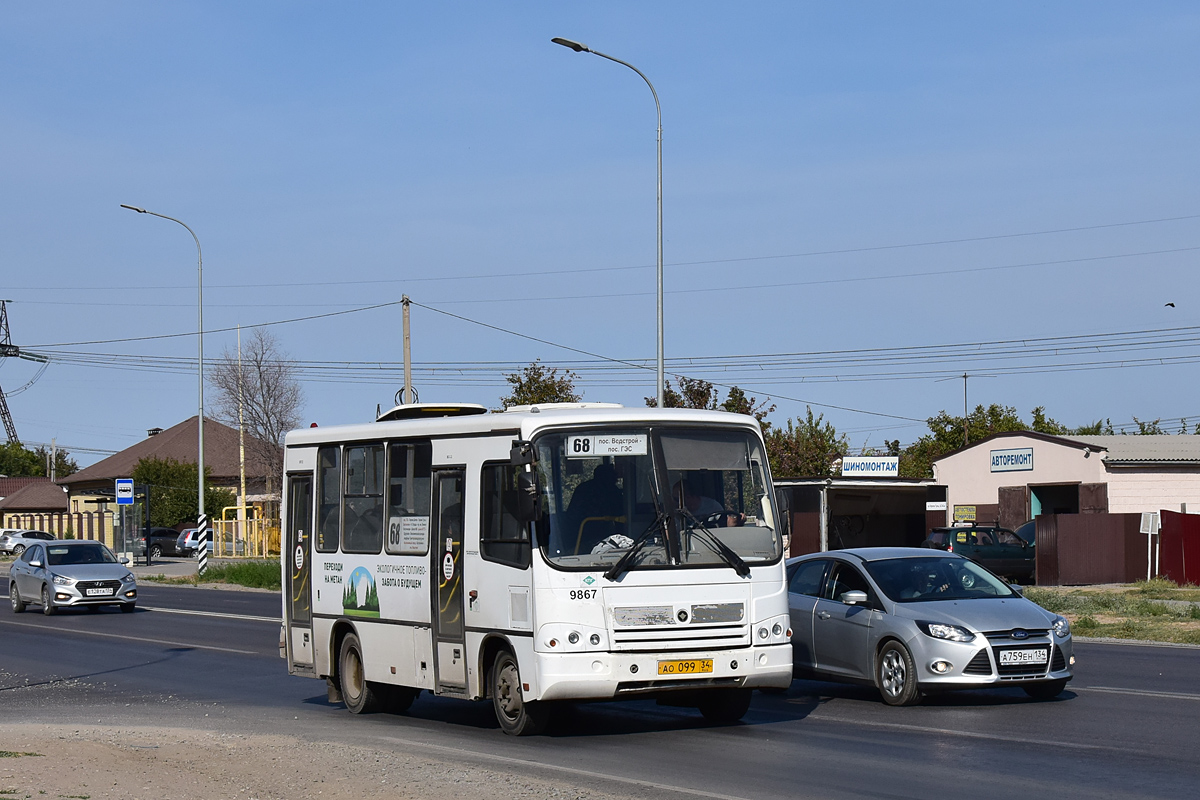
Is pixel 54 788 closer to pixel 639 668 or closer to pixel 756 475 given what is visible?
pixel 639 668

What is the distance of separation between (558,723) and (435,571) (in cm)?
178

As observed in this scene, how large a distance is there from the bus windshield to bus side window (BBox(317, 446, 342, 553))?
11.3 feet

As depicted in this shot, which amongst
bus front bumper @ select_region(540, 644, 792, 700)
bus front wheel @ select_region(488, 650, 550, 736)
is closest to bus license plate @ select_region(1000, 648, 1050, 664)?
bus front bumper @ select_region(540, 644, 792, 700)

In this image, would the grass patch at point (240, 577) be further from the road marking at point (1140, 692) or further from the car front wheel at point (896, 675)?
the car front wheel at point (896, 675)

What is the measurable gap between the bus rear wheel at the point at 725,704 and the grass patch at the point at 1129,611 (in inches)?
457

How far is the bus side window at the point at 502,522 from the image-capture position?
1192 centimetres

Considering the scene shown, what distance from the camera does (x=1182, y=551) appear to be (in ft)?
127

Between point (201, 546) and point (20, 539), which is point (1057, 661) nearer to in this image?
point (201, 546)

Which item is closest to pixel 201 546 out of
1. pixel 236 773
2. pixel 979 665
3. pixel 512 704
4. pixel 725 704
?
pixel 725 704

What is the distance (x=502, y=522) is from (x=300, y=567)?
4.01 m

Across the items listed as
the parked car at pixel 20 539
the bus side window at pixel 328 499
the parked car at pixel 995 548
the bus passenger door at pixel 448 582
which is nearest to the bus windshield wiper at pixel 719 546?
the bus passenger door at pixel 448 582

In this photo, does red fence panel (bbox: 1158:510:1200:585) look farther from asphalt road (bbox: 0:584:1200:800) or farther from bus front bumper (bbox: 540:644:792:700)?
bus front bumper (bbox: 540:644:792:700)

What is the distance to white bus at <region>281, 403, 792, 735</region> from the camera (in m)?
11.7

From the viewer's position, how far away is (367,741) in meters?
12.2
